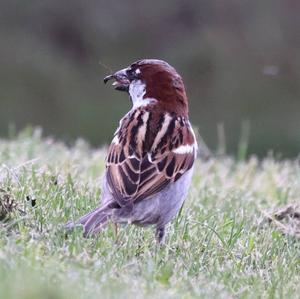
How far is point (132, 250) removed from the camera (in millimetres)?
5277

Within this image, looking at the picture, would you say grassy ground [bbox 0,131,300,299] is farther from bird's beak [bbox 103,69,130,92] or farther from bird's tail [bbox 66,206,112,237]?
bird's beak [bbox 103,69,130,92]

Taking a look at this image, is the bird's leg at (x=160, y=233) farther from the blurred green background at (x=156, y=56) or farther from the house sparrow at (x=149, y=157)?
the blurred green background at (x=156, y=56)

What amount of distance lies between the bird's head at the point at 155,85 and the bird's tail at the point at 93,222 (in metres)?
0.88

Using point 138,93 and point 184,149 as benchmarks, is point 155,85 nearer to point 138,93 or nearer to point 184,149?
point 138,93

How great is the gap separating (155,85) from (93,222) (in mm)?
1105

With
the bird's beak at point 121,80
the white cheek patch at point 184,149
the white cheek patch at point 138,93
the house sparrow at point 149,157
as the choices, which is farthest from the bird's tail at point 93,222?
Result: the bird's beak at point 121,80

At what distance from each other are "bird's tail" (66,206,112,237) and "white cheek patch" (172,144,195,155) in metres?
0.57

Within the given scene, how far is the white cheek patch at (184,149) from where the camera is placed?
590cm

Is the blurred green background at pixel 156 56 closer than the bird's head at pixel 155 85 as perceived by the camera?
No

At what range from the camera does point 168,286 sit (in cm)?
482

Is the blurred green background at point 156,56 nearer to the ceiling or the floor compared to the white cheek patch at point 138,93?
nearer to the floor

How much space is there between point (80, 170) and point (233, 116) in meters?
9.18

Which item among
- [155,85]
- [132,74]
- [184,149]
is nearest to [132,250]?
[184,149]

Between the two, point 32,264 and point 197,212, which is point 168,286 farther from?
point 197,212
